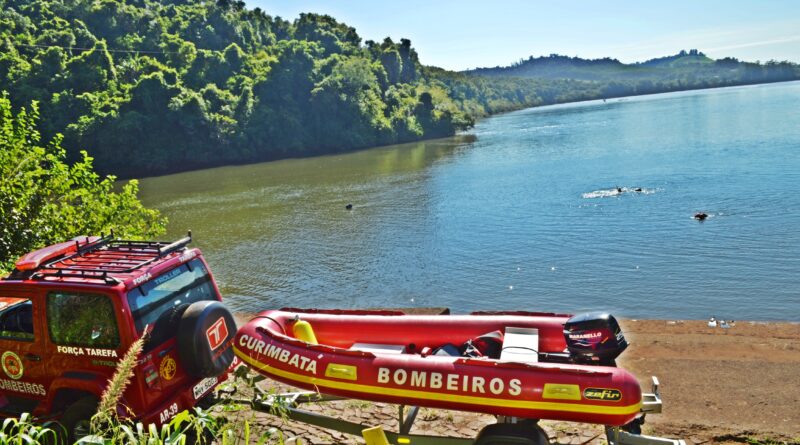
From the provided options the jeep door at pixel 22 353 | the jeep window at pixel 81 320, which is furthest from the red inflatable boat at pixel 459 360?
the jeep door at pixel 22 353

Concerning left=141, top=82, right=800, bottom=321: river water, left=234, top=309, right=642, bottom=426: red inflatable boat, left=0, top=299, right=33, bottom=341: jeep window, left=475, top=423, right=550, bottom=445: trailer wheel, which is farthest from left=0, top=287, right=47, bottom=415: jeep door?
left=141, top=82, right=800, bottom=321: river water

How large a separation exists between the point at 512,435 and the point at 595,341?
1286 millimetres

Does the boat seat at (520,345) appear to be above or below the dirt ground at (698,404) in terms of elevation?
above

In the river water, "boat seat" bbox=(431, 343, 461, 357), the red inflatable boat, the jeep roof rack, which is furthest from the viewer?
the river water

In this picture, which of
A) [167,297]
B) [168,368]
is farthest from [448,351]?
[167,297]

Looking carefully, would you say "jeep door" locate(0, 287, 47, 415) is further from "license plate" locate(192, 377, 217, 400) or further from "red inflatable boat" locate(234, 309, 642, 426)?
"red inflatable boat" locate(234, 309, 642, 426)

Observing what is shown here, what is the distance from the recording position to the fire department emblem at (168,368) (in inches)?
237

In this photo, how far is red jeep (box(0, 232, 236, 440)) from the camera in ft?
19.3

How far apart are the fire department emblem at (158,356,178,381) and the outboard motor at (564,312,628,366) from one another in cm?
369

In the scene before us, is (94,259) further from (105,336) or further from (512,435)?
(512,435)

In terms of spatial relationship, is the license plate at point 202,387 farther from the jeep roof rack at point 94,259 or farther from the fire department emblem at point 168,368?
the jeep roof rack at point 94,259

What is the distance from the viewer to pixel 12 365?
643cm

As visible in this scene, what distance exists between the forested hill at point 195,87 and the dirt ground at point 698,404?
198ft

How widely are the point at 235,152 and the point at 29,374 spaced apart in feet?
217
